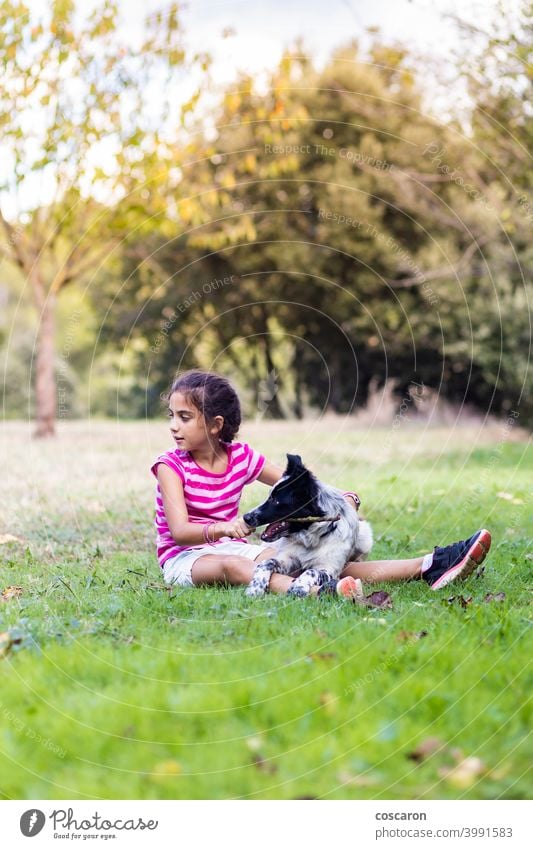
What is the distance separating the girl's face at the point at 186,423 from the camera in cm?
618

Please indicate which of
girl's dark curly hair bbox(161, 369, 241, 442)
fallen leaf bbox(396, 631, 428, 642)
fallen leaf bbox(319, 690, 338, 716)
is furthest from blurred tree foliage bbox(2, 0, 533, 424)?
fallen leaf bbox(319, 690, 338, 716)

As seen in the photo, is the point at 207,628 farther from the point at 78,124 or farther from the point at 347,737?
the point at 78,124

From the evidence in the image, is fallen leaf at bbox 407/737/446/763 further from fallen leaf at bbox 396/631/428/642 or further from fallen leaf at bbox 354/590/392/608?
fallen leaf at bbox 354/590/392/608

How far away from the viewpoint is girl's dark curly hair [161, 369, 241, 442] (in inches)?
245

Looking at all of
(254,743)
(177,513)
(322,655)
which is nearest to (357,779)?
(254,743)

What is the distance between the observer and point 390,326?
28969 millimetres

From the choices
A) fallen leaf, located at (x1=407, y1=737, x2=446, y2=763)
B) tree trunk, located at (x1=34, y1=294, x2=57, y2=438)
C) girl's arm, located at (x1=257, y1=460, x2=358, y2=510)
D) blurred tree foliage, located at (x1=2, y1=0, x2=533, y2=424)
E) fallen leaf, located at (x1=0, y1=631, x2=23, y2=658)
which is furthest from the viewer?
blurred tree foliage, located at (x1=2, y1=0, x2=533, y2=424)

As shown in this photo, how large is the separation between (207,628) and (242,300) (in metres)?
28.1

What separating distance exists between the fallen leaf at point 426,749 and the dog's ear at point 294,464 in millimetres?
2276

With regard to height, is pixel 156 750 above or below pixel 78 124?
below

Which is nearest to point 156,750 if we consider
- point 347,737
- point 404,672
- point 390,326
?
point 347,737

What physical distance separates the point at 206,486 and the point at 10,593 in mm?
1417

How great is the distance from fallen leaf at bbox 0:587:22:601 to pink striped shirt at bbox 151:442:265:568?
3.18ft

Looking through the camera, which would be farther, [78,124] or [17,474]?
[78,124]
